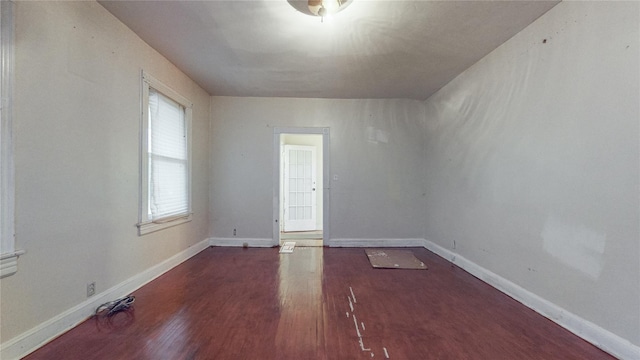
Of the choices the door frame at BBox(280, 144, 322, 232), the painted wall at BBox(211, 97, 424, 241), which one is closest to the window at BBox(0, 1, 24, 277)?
the painted wall at BBox(211, 97, 424, 241)

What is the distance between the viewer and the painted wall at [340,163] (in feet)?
14.9

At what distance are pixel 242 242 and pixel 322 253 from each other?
1440 mm

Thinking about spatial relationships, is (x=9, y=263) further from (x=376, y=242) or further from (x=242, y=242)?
(x=376, y=242)

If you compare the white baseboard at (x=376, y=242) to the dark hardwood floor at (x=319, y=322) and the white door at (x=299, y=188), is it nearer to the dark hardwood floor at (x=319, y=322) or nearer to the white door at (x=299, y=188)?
the dark hardwood floor at (x=319, y=322)

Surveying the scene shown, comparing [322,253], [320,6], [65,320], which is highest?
[320,6]

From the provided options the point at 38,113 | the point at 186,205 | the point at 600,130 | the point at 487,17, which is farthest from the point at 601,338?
the point at 186,205

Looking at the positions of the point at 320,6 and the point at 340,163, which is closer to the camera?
the point at 320,6

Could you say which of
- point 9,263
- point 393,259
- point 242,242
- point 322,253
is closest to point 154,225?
point 9,263

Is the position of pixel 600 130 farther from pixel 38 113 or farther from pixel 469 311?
pixel 38 113

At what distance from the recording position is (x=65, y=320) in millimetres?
1909

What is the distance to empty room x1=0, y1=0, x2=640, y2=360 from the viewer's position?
1.69 m

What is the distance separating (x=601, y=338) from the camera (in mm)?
1770

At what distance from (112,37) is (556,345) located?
434cm

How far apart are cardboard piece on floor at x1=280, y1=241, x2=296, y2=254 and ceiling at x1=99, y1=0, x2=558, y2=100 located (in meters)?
2.63
